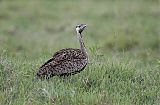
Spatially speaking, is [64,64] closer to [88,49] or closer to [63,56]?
[63,56]

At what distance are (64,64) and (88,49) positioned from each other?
6.45ft

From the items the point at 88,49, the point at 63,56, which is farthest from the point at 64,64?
the point at 88,49

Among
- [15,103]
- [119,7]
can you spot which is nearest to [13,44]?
[119,7]

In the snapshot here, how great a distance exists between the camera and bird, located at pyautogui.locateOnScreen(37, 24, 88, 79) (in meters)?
7.23

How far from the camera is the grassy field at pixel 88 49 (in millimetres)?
6902

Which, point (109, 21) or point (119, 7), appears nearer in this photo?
point (109, 21)

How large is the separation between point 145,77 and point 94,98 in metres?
1.41

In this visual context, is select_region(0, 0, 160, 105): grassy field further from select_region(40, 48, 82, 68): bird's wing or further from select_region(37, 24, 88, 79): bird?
select_region(40, 48, 82, 68): bird's wing

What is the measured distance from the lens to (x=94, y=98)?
6734mm

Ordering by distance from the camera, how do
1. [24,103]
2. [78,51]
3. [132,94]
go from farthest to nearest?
[78,51]
[132,94]
[24,103]

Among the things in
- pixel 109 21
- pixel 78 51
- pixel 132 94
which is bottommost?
pixel 132 94

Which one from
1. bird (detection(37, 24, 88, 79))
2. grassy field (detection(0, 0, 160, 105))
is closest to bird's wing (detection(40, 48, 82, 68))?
bird (detection(37, 24, 88, 79))

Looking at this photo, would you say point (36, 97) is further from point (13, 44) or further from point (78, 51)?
point (13, 44)

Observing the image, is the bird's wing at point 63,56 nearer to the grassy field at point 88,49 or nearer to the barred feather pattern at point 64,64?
the barred feather pattern at point 64,64
